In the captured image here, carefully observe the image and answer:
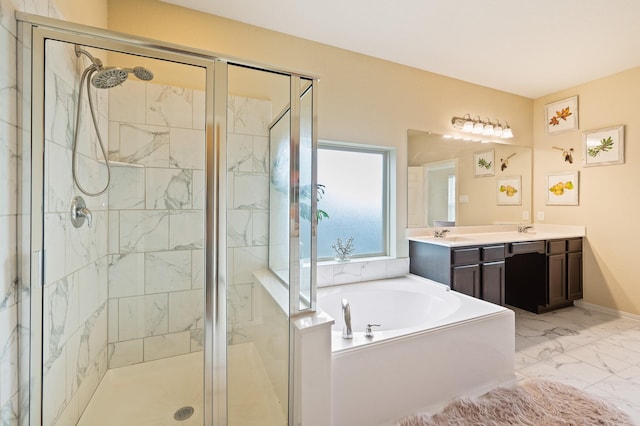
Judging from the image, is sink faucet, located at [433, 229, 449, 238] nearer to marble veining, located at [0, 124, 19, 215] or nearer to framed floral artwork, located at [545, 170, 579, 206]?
framed floral artwork, located at [545, 170, 579, 206]

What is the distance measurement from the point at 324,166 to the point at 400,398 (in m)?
1.87

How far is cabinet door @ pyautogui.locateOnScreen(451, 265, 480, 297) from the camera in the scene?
2.58 metres

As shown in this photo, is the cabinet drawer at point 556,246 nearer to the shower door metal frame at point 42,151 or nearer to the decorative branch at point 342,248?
the decorative branch at point 342,248

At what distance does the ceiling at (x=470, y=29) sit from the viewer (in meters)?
2.11

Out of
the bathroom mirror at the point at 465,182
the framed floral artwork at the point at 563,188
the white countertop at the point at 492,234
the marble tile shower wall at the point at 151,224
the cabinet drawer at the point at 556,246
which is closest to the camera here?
the marble tile shower wall at the point at 151,224

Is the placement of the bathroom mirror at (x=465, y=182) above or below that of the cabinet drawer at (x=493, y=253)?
above

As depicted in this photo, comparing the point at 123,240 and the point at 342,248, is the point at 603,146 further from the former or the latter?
the point at 123,240

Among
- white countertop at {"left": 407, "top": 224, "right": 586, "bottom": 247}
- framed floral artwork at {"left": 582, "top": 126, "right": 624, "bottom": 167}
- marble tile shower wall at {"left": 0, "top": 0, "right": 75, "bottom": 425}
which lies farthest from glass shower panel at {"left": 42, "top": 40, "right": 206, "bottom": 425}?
framed floral artwork at {"left": 582, "top": 126, "right": 624, "bottom": 167}

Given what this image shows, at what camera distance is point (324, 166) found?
2693 mm

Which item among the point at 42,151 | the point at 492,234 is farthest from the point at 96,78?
the point at 492,234

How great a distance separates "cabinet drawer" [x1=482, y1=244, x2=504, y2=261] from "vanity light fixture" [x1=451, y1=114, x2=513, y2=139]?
4.59 ft

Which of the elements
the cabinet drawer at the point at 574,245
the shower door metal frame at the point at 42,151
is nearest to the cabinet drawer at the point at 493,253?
the cabinet drawer at the point at 574,245

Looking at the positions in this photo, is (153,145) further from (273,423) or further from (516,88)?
(516,88)

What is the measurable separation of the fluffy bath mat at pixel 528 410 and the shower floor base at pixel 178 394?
0.81 m
